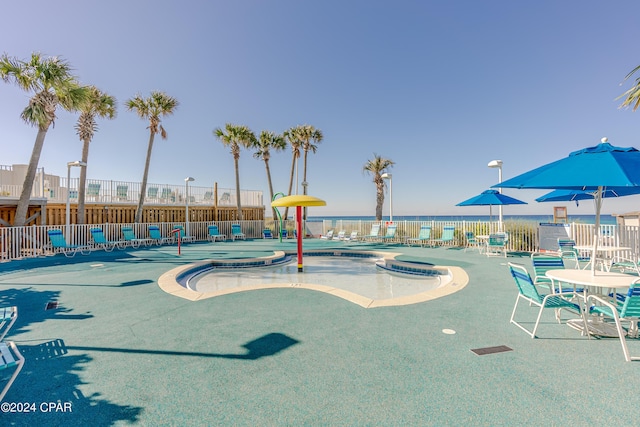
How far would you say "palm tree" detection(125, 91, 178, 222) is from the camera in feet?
50.5

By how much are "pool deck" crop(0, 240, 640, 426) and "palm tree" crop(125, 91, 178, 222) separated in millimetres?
11877

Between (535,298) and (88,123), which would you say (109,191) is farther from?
(535,298)

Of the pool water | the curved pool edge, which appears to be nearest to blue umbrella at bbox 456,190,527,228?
the pool water

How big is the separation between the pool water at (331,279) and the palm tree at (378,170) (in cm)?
1379

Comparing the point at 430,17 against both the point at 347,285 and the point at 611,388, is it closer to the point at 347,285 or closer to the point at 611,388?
the point at 347,285

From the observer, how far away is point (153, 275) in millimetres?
6906

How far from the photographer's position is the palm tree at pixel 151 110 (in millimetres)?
15391

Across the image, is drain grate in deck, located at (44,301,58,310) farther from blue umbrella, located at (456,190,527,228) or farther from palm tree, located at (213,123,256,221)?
palm tree, located at (213,123,256,221)

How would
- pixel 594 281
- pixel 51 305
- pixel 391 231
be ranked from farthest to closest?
pixel 391 231
pixel 51 305
pixel 594 281

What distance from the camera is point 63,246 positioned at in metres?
10.1

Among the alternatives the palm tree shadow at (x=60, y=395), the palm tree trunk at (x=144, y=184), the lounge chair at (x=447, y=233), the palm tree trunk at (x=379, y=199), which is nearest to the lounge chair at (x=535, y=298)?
the palm tree shadow at (x=60, y=395)

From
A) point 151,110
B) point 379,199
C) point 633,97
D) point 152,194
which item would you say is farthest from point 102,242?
point 633,97

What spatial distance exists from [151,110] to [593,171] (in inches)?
723

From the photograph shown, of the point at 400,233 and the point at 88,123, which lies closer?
the point at 88,123
